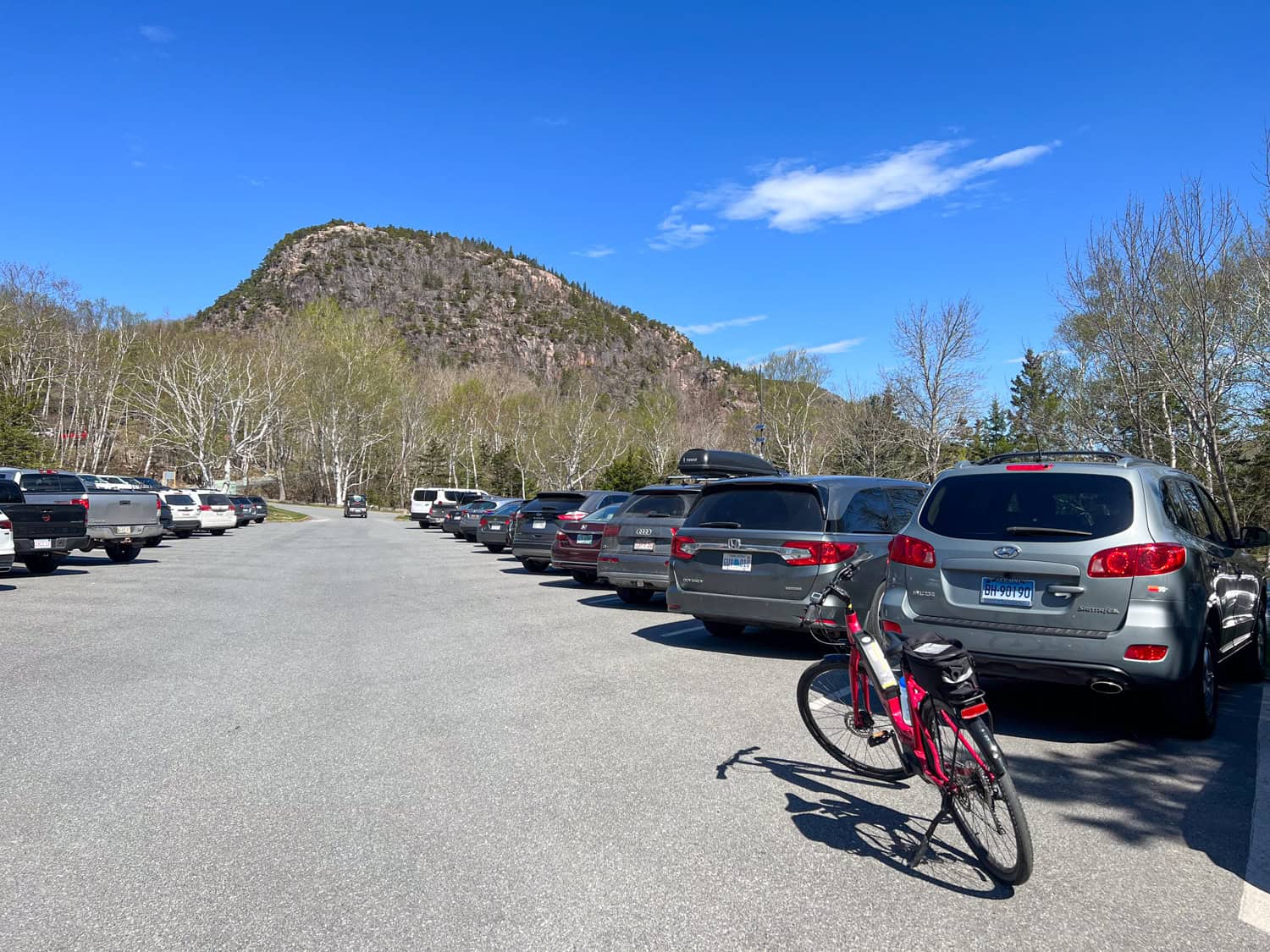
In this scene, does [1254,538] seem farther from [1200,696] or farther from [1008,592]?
[1008,592]

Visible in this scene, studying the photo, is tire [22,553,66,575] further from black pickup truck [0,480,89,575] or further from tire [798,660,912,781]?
tire [798,660,912,781]

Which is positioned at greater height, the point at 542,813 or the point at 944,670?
the point at 944,670

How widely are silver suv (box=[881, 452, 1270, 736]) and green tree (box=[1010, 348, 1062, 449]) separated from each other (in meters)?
25.4

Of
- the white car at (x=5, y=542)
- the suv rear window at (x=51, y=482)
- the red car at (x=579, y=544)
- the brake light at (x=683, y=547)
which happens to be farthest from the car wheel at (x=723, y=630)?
the suv rear window at (x=51, y=482)

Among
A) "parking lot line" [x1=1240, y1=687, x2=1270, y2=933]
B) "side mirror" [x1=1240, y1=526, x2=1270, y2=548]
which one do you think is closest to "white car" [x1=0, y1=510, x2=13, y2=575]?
"parking lot line" [x1=1240, y1=687, x2=1270, y2=933]

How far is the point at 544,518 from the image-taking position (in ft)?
60.1

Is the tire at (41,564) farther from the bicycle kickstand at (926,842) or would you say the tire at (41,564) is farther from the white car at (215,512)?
the bicycle kickstand at (926,842)

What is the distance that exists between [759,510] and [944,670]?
5.12 meters

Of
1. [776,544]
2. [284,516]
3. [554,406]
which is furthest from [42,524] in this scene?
[554,406]

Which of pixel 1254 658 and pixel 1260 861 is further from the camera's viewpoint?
pixel 1254 658

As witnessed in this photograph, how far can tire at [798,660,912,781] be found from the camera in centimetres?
486

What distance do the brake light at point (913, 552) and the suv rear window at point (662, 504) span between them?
5.86 m

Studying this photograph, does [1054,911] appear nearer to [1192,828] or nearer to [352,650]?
[1192,828]

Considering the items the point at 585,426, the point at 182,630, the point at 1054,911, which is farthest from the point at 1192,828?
the point at 585,426
